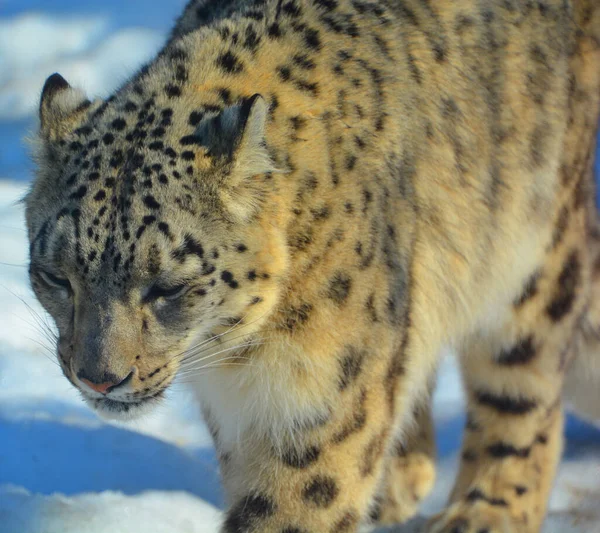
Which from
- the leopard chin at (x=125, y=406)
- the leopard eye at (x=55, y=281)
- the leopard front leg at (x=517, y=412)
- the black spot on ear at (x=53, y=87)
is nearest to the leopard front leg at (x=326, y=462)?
the leopard chin at (x=125, y=406)

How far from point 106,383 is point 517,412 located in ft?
6.44

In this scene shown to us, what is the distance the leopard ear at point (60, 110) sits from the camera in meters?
2.98

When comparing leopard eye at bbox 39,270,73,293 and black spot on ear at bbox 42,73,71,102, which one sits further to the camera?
black spot on ear at bbox 42,73,71,102

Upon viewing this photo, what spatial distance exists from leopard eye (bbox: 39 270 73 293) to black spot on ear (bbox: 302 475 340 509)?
3.03 ft

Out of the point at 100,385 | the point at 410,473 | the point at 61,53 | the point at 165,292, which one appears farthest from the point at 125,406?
the point at 61,53

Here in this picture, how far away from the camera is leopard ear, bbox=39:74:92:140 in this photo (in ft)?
9.77

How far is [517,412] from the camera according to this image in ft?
13.5

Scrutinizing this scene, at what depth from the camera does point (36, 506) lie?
157 inches

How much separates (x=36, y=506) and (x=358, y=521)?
4.54ft

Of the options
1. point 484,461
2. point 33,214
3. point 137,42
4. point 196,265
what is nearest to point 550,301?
point 484,461

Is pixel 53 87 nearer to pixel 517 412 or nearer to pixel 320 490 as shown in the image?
pixel 320 490

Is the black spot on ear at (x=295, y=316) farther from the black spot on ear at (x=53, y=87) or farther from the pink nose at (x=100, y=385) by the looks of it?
the black spot on ear at (x=53, y=87)

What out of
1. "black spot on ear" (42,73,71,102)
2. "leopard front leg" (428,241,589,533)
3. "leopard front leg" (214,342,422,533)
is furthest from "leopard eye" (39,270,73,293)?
"leopard front leg" (428,241,589,533)

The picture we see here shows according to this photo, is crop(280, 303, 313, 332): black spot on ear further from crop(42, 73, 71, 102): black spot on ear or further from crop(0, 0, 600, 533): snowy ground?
crop(42, 73, 71, 102): black spot on ear
